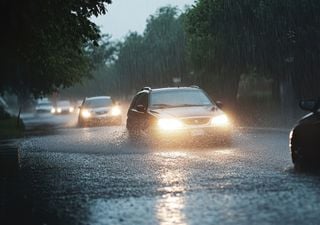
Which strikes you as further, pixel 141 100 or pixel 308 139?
pixel 141 100

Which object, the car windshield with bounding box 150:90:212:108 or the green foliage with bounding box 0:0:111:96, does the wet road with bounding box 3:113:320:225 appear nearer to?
the car windshield with bounding box 150:90:212:108

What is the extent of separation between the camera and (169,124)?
1677cm

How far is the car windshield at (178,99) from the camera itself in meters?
18.2

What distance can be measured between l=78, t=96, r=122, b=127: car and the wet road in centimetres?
1770

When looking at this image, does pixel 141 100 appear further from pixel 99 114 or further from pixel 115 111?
pixel 115 111

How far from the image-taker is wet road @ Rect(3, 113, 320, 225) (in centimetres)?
762

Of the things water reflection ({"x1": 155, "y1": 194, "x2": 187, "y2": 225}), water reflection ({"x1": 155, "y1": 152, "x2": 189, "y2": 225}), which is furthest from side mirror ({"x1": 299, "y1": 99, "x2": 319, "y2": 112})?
water reflection ({"x1": 155, "y1": 194, "x2": 187, "y2": 225})

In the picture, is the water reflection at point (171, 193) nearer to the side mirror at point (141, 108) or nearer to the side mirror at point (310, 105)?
the side mirror at point (310, 105)

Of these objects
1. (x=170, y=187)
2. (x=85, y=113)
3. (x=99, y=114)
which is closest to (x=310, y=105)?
(x=170, y=187)

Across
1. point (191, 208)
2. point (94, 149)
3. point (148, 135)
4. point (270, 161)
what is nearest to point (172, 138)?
point (148, 135)

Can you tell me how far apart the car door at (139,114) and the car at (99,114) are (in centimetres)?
1361

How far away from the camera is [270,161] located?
1311 centimetres

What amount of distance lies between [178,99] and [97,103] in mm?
16869

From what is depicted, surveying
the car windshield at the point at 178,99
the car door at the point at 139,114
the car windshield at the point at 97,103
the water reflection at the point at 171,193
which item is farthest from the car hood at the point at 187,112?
the car windshield at the point at 97,103
